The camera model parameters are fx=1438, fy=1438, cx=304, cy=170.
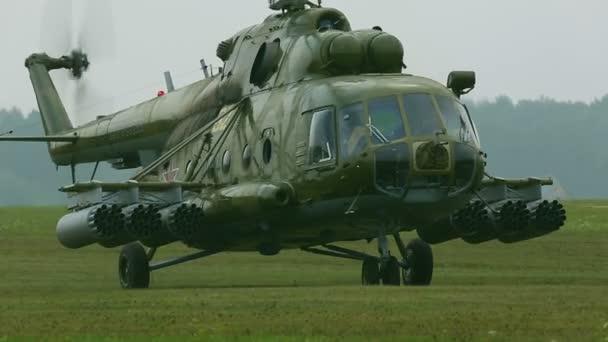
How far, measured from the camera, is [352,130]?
2408 centimetres

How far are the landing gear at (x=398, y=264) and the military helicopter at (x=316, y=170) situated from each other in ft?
0.10

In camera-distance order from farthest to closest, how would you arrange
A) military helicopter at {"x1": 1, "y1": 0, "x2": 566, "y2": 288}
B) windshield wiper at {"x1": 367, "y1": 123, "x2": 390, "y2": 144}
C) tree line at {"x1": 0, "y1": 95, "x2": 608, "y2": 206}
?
tree line at {"x1": 0, "y1": 95, "x2": 608, "y2": 206} < military helicopter at {"x1": 1, "y1": 0, "x2": 566, "y2": 288} < windshield wiper at {"x1": 367, "y1": 123, "x2": 390, "y2": 144}

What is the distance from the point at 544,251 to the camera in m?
39.8

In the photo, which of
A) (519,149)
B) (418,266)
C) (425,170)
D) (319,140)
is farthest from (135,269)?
(519,149)

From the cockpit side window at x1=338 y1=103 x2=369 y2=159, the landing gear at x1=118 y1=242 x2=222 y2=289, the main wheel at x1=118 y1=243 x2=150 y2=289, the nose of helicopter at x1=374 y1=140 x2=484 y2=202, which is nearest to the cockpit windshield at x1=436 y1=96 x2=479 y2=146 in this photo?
the nose of helicopter at x1=374 y1=140 x2=484 y2=202

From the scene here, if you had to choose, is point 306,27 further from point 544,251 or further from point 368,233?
point 544,251

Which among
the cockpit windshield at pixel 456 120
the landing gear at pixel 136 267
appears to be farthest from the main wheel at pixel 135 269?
the cockpit windshield at pixel 456 120

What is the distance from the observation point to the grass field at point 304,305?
15.9 m

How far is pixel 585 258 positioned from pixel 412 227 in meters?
12.8

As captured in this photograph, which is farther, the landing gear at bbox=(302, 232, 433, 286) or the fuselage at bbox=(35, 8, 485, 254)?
the landing gear at bbox=(302, 232, 433, 286)

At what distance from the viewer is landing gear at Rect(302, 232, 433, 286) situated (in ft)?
81.9

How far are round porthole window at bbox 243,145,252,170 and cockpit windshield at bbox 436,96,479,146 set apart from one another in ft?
13.6

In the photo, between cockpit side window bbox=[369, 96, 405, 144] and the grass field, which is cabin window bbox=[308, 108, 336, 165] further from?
the grass field

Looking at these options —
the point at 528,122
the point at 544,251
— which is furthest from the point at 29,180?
the point at 544,251
